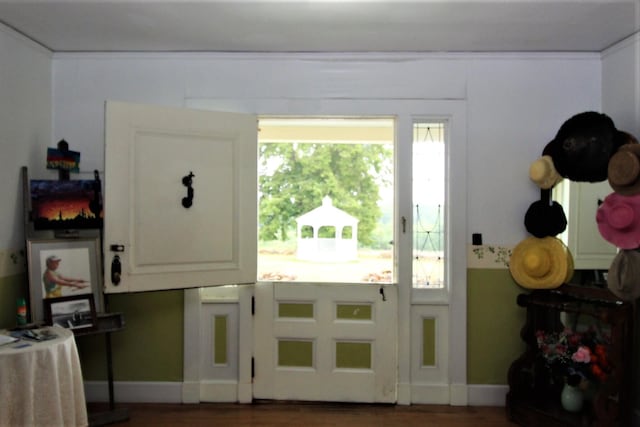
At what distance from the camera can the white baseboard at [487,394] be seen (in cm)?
308

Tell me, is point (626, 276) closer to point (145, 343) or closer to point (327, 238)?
point (145, 343)

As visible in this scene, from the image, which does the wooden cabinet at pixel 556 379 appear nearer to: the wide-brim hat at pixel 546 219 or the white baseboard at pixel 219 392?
the wide-brim hat at pixel 546 219

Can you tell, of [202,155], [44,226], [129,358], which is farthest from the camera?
[129,358]

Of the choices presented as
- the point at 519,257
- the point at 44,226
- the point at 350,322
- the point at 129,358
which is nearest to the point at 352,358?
the point at 350,322

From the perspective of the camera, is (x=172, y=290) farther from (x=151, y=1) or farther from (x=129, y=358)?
(x=151, y=1)

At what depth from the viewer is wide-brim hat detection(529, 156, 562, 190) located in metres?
2.88

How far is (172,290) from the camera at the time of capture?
306 centimetres

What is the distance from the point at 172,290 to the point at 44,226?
89cm

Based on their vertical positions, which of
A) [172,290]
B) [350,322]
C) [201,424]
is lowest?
[201,424]

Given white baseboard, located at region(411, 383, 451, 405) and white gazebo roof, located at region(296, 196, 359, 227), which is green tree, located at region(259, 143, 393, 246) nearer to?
white gazebo roof, located at region(296, 196, 359, 227)

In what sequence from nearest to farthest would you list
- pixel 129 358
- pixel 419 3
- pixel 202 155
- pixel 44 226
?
1. pixel 419 3
2. pixel 44 226
3. pixel 202 155
4. pixel 129 358

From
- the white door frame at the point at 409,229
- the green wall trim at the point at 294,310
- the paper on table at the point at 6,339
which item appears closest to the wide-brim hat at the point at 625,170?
the white door frame at the point at 409,229

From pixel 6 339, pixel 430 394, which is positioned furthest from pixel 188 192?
pixel 430 394

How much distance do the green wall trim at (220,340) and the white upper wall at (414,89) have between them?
1.41m
